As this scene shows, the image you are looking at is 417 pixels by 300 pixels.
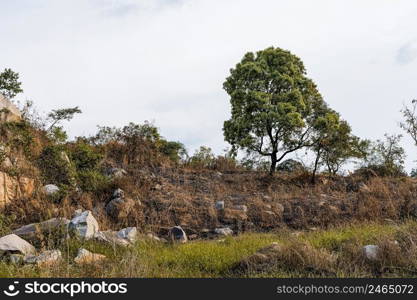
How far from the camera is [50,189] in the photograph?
10.8m

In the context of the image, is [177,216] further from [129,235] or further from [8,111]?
[8,111]

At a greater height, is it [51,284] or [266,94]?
[266,94]

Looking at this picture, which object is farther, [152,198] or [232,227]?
[152,198]

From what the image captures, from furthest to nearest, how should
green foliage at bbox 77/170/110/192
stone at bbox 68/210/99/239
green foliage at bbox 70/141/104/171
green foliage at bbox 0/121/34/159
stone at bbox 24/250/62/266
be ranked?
green foliage at bbox 70/141/104/171
green foliage at bbox 0/121/34/159
green foliage at bbox 77/170/110/192
stone at bbox 68/210/99/239
stone at bbox 24/250/62/266

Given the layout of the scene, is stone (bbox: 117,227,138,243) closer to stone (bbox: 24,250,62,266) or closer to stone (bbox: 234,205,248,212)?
stone (bbox: 24,250,62,266)

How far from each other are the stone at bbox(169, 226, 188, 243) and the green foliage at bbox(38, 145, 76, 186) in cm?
344

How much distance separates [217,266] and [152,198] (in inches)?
193

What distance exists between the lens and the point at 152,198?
37.1ft

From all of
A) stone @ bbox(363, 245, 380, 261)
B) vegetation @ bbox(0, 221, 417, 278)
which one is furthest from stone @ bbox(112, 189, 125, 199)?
stone @ bbox(363, 245, 380, 261)

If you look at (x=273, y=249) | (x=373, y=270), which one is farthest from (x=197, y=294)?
(x=373, y=270)

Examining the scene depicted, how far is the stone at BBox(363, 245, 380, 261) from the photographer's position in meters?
6.52

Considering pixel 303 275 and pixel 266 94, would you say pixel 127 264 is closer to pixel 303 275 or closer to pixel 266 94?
pixel 303 275

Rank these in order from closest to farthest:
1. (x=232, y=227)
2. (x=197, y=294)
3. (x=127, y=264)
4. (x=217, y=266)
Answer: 1. (x=197, y=294)
2. (x=127, y=264)
3. (x=217, y=266)
4. (x=232, y=227)

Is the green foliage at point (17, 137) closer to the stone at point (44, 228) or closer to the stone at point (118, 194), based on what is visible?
the stone at point (118, 194)
